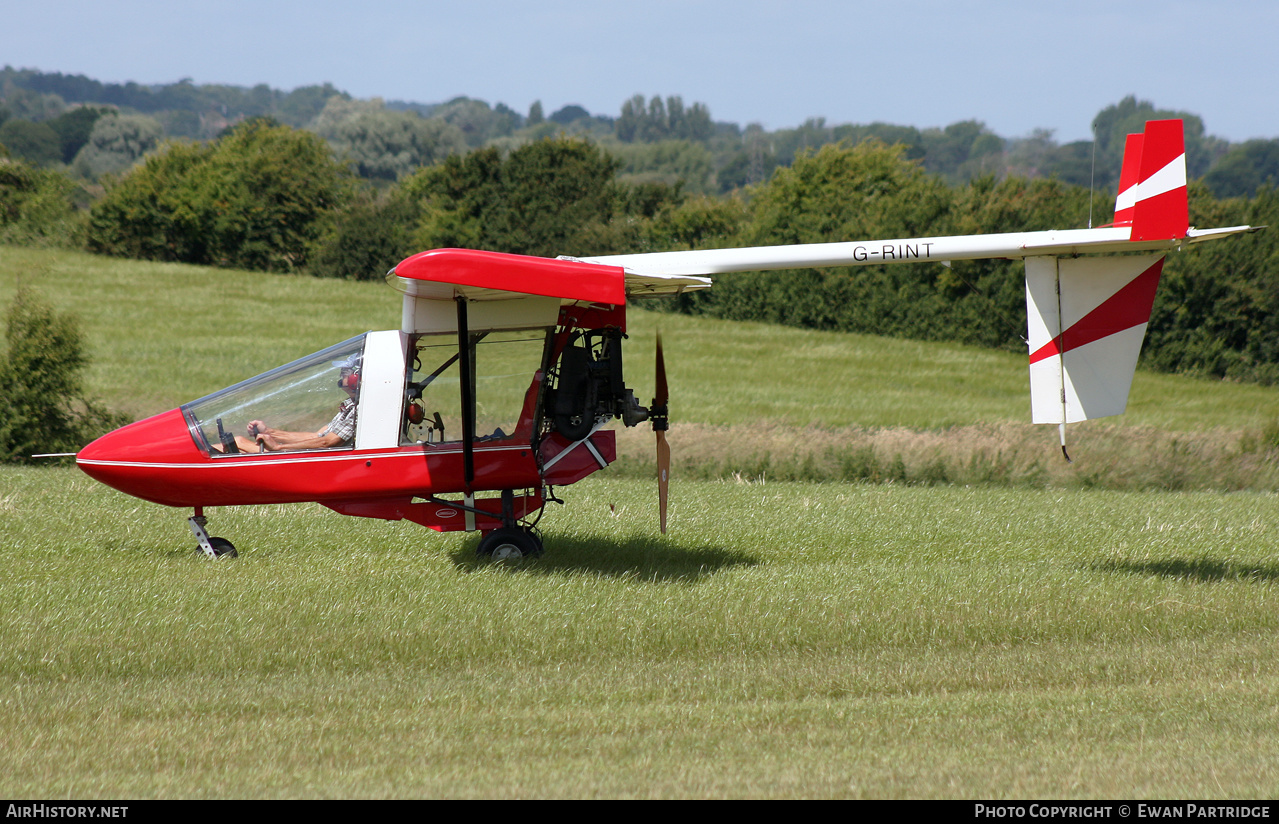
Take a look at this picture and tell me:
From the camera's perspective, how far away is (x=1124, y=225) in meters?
8.14

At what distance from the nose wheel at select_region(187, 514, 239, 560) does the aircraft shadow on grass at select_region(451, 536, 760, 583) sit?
1.87 metres

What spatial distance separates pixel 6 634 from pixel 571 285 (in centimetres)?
427

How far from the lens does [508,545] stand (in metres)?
8.74

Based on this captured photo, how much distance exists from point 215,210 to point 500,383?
4689 centimetres

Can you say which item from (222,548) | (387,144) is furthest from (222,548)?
(387,144)

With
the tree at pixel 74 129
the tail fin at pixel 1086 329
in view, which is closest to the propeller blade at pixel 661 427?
the tail fin at pixel 1086 329

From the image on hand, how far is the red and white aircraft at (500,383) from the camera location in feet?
26.7

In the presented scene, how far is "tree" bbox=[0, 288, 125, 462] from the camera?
1609cm

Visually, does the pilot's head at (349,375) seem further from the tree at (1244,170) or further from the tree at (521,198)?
the tree at (1244,170)

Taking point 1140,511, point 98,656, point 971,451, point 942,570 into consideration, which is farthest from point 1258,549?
point 98,656

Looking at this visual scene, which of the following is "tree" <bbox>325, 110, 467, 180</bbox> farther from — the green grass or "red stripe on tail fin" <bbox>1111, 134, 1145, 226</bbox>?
"red stripe on tail fin" <bbox>1111, 134, 1145, 226</bbox>

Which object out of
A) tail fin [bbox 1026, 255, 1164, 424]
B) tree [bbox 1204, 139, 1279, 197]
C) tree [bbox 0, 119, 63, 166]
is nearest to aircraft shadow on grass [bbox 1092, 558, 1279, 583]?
tail fin [bbox 1026, 255, 1164, 424]

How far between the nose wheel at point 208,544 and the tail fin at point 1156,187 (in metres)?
7.70

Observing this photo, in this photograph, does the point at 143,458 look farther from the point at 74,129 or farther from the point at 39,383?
the point at 74,129
